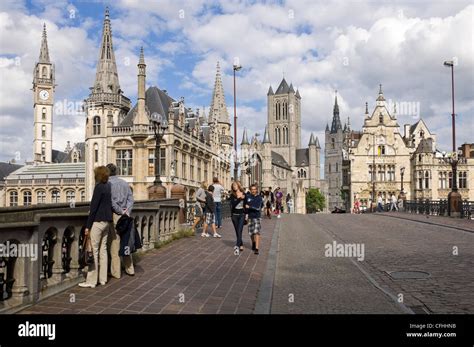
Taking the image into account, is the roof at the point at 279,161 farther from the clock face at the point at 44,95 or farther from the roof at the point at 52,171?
the clock face at the point at 44,95

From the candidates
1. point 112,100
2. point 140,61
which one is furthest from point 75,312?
point 112,100

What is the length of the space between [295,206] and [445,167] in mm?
57940

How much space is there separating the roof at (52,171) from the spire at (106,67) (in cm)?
3187

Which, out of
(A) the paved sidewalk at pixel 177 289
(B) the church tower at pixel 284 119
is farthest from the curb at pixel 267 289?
(B) the church tower at pixel 284 119

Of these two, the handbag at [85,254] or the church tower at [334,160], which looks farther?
the church tower at [334,160]

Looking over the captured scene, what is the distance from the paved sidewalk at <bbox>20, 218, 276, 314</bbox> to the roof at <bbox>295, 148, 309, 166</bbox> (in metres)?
Result: 129

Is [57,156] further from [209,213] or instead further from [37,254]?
[37,254]

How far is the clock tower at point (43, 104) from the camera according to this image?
9806 cm

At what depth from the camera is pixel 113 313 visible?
5.31 metres

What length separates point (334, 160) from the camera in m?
135

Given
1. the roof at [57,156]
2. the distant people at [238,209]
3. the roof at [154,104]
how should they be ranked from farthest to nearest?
1. the roof at [57,156]
2. the roof at [154,104]
3. the distant people at [238,209]

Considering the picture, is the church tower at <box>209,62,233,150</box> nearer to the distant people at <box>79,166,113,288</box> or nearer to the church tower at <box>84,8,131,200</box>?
the church tower at <box>84,8,131,200</box>

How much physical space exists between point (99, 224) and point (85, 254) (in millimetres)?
795
